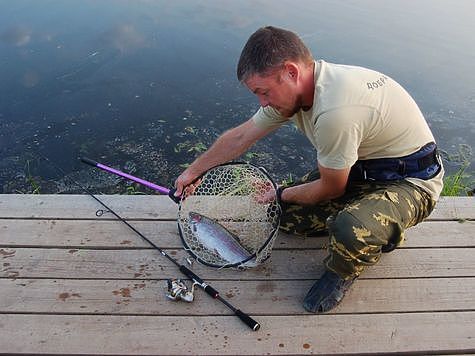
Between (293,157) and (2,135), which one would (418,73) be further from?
(2,135)

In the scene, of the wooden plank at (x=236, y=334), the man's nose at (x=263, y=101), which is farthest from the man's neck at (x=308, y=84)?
the wooden plank at (x=236, y=334)

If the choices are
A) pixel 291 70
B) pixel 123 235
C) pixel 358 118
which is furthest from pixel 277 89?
pixel 123 235

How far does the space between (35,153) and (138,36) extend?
3263 millimetres

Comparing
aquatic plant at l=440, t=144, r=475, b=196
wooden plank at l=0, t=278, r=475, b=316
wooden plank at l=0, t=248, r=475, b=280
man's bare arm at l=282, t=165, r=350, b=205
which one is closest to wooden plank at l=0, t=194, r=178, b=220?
wooden plank at l=0, t=248, r=475, b=280

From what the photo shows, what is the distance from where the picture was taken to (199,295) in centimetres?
257

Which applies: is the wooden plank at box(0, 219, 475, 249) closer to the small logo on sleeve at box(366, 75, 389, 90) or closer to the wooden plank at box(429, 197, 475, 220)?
the wooden plank at box(429, 197, 475, 220)

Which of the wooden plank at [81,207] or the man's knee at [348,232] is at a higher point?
the man's knee at [348,232]

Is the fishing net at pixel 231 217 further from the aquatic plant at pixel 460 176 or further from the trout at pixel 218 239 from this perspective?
the aquatic plant at pixel 460 176

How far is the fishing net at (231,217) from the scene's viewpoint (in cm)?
276

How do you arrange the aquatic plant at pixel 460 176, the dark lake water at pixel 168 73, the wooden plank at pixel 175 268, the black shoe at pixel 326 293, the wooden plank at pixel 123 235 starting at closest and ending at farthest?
the black shoe at pixel 326 293, the wooden plank at pixel 175 268, the wooden plank at pixel 123 235, the aquatic plant at pixel 460 176, the dark lake water at pixel 168 73

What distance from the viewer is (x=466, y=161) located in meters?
5.25

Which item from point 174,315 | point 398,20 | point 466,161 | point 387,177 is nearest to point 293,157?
point 466,161

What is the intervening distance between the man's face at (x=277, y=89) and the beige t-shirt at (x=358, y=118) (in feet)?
0.39

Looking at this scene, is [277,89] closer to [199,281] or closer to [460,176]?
[199,281]
